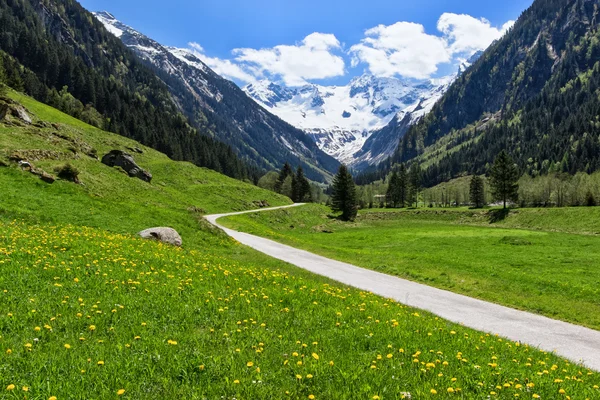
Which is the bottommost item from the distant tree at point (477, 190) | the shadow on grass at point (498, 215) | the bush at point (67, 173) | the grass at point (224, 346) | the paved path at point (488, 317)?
the paved path at point (488, 317)

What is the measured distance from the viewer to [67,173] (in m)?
36.8

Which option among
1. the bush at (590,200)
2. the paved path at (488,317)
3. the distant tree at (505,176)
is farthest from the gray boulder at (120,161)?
the bush at (590,200)

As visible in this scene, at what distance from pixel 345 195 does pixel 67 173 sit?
75998 mm

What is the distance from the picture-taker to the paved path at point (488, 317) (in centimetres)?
1245

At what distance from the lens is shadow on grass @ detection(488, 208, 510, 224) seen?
3818 inches

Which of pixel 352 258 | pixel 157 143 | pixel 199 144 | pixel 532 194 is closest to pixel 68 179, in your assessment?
pixel 352 258

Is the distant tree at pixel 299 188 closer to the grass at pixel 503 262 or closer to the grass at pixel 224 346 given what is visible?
the grass at pixel 503 262

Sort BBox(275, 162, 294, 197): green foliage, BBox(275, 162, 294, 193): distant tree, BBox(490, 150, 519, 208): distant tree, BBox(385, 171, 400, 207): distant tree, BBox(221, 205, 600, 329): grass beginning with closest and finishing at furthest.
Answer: BBox(221, 205, 600, 329): grass
BBox(490, 150, 519, 208): distant tree
BBox(275, 162, 294, 197): green foliage
BBox(275, 162, 294, 193): distant tree
BBox(385, 171, 400, 207): distant tree

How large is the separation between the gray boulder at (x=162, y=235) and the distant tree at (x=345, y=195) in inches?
3077

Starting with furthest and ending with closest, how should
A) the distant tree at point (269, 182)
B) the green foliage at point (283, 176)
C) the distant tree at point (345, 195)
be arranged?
the distant tree at point (269, 182), the green foliage at point (283, 176), the distant tree at point (345, 195)

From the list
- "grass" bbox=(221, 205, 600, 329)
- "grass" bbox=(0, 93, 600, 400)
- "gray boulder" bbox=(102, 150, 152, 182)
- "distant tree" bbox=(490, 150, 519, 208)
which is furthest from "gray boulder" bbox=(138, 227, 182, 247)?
"distant tree" bbox=(490, 150, 519, 208)

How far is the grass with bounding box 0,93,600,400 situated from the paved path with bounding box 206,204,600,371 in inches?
148

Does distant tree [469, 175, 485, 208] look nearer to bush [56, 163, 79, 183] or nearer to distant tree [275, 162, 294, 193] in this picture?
distant tree [275, 162, 294, 193]

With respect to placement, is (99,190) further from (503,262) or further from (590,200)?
(590,200)
